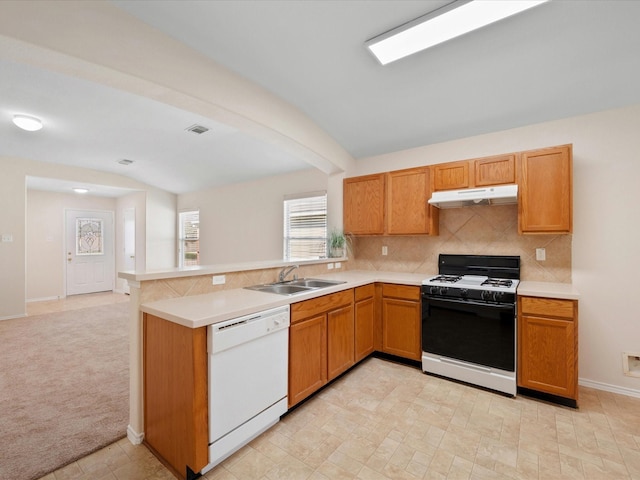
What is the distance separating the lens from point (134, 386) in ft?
6.50

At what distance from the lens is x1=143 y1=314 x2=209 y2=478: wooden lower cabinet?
1.59m

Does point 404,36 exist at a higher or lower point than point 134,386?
higher

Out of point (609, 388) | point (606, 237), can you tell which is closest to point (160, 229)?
point (606, 237)

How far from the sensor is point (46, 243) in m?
6.60

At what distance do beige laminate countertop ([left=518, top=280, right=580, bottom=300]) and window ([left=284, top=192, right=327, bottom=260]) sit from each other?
2642 millimetres

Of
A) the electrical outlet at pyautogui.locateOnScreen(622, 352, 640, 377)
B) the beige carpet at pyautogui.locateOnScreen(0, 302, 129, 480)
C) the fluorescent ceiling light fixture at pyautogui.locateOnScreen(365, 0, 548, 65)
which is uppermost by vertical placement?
the fluorescent ceiling light fixture at pyautogui.locateOnScreen(365, 0, 548, 65)

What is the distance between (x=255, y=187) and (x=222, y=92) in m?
3.24

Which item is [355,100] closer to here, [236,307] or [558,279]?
[236,307]

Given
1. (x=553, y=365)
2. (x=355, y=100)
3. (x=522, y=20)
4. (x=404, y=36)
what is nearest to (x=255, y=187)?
(x=355, y=100)

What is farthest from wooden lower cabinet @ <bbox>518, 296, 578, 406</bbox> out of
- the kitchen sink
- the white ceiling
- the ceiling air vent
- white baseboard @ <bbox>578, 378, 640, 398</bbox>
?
the ceiling air vent

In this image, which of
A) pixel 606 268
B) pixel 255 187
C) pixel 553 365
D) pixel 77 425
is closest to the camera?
pixel 77 425

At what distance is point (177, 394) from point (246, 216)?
14.4 feet

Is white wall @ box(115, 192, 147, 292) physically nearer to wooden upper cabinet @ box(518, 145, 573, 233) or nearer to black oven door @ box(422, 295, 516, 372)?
black oven door @ box(422, 295, 516, 372)

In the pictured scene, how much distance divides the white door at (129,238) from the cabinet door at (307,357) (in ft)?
21.0
